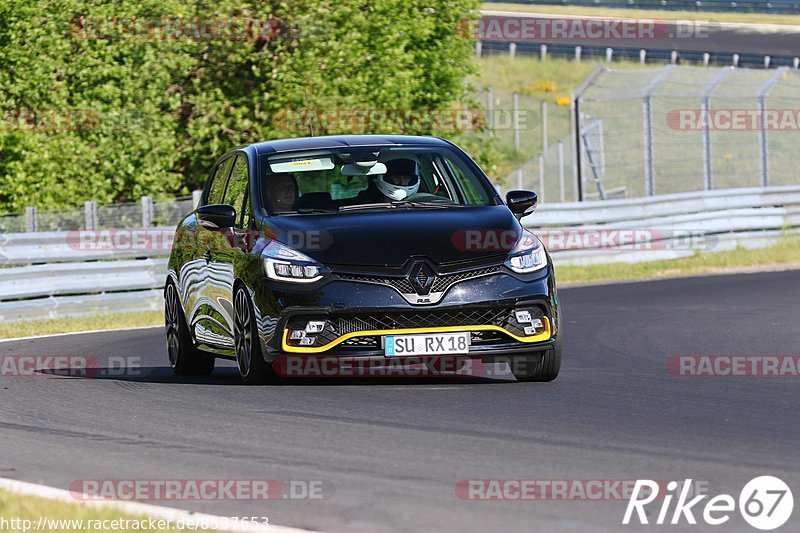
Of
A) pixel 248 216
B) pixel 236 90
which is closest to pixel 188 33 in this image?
pixel 236 90

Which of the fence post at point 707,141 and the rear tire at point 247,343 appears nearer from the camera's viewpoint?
the rear tire at point 247,343

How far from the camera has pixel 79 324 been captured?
18.4m

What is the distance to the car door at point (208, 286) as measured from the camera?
1126 cm

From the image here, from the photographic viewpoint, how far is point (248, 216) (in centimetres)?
1099

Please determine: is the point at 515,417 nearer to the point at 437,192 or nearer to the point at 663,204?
the point at 437,192

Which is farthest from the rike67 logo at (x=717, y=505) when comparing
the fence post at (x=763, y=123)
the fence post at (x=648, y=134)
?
the fence post at (x=763, y=123)

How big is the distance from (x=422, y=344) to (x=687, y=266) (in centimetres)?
1526

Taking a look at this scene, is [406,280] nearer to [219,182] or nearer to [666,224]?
[219,182]

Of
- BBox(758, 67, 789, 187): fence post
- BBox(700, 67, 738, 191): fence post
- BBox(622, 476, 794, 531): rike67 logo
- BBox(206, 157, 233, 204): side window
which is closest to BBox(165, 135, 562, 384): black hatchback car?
BBox(206, 157, 233, 204): side window

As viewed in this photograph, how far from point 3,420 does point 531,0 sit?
207ft

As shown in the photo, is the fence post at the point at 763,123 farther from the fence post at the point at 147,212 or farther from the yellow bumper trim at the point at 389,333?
the yellow bumper trim at the point at 389,333

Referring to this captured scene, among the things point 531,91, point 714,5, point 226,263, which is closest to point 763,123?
point 226,263

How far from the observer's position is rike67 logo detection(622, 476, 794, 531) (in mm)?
5832

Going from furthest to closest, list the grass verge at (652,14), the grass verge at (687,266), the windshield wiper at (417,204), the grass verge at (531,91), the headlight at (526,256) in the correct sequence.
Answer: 1. the grass verge at (652,14)
2. the grass verge at (531,91)
3. the grass verge at (687,266)
4. the windshield wiper at (417,204)
5. the headlight at (526,256)
